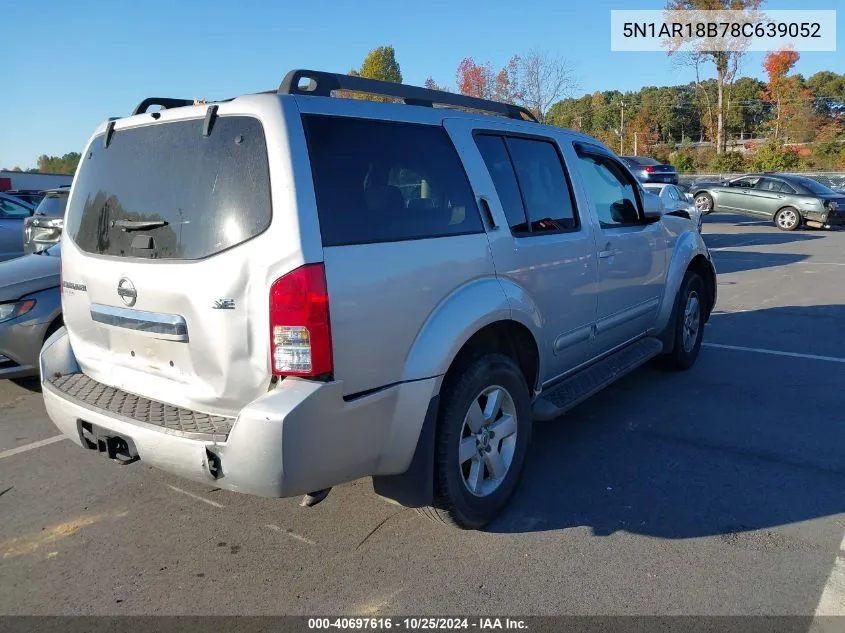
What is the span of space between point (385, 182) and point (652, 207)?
A: 114 inches

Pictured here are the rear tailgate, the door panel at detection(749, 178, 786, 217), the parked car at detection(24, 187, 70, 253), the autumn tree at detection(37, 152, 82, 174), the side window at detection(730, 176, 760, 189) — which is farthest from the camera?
the autumn tree at detection(37, 152, 82, 174)

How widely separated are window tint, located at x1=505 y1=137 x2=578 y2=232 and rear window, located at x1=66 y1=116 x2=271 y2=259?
1703 millimetres

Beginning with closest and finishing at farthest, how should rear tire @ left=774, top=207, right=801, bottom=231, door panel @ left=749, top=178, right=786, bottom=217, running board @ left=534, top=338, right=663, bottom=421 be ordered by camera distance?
1. running board @ left=534, top=338, right=663, bottom=421
2. rear tire @ left=774, top=207, right=801, bottom=231
3. door panel @ left=749, top=178, right=786, bottom=217

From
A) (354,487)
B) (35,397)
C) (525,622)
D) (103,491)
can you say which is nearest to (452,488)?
(525,622)

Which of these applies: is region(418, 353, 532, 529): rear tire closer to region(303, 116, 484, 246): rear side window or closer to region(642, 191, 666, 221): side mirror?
region(303, 116, 484, 246): rear side window

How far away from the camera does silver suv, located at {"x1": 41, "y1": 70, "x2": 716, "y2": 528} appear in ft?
8.66

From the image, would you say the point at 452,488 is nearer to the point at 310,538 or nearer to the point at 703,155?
the point at 310,538

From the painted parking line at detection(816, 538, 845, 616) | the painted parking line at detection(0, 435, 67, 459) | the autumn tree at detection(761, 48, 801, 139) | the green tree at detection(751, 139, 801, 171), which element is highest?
the autumn tree at detection(761, 48, 801, 139)

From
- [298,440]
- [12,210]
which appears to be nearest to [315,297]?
[298,440]

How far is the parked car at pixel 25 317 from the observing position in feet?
17.5

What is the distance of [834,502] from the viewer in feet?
12.1

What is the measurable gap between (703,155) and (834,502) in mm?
46691

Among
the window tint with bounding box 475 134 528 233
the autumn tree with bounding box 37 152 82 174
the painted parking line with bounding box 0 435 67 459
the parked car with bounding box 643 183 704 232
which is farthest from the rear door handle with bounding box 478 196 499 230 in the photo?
the autumn tree with bounding box 37 152 82 174

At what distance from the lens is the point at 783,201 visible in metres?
19.9
